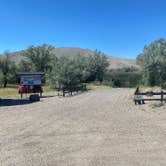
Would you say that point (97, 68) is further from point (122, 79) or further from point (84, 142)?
point (84, 142)

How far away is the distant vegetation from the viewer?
3322 cm

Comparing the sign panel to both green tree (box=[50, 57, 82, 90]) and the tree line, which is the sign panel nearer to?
green tree (box=[50, 57, 82, 90])

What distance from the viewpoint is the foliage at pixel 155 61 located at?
105ft

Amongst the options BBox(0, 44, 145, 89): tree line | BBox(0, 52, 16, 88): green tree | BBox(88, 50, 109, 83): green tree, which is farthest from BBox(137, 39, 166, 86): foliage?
BBox(0, 52, 16, 88): green tree

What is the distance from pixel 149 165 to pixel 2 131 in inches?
245

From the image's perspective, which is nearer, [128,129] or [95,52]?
[128,129]

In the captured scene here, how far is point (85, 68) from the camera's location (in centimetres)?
5203

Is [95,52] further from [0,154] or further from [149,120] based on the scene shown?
[0,154]

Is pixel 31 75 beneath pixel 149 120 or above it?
above

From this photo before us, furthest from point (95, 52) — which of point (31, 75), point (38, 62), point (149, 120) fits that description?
point (149, 120)

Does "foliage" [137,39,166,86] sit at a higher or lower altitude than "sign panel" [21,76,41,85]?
higher

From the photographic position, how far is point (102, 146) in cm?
788

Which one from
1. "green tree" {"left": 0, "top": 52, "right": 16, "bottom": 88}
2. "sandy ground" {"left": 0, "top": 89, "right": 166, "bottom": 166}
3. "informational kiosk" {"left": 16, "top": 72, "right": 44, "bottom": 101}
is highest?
"green tree" {"left": 0, "top": 52, "right": 16, "bottom": 88}

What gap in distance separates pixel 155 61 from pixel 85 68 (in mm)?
21102
